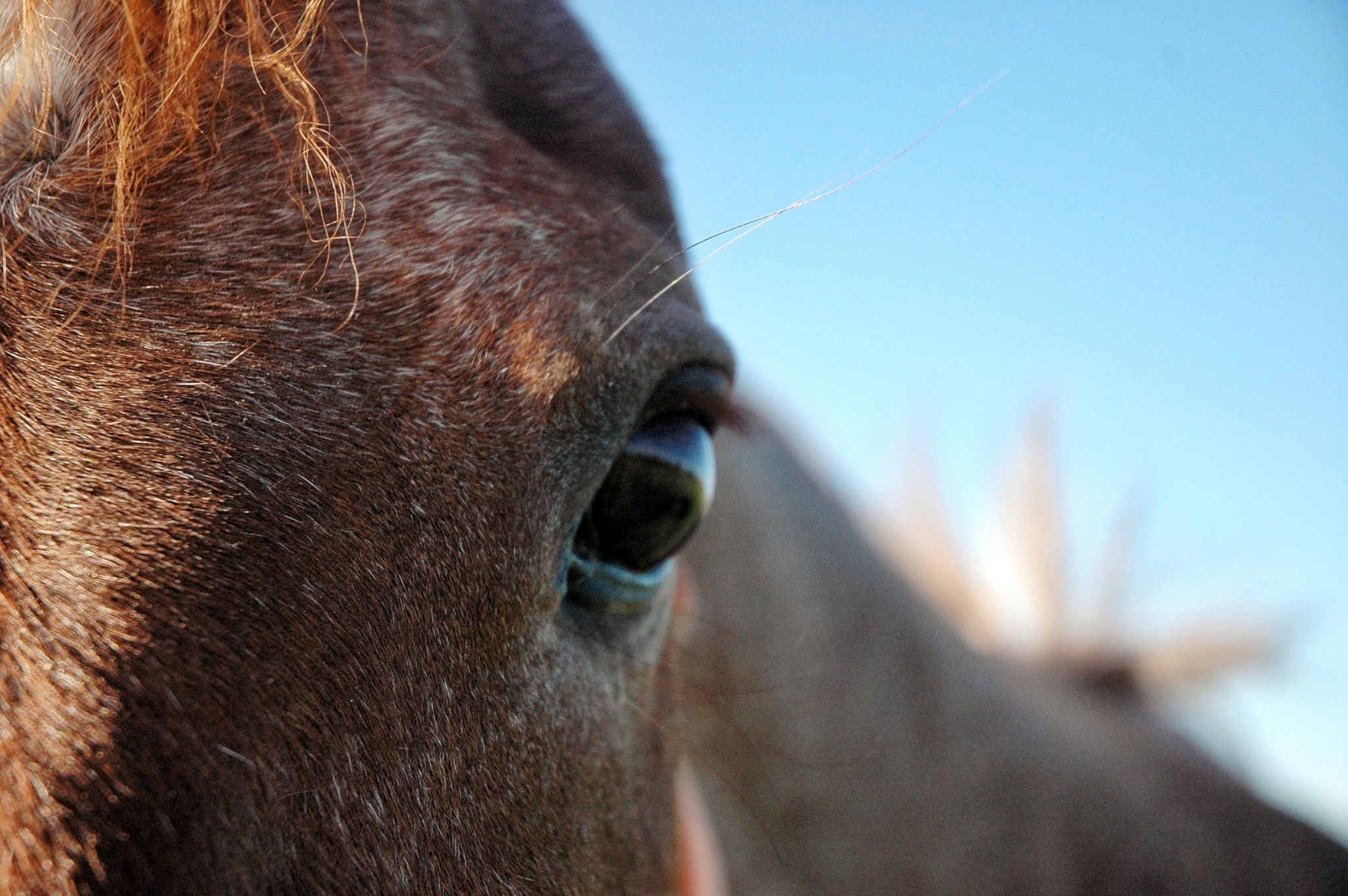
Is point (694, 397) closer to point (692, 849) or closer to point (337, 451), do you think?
point (337, 451)

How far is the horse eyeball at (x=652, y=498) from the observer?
3.05ft

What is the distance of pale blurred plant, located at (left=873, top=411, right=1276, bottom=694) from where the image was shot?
3041mm

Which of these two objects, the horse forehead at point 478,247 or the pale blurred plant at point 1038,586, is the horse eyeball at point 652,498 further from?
the pale blurred plant at point 1038,586

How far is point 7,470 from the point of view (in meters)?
0.60

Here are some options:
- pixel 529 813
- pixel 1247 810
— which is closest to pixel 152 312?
pixel 529 813

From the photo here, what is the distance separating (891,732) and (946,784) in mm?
164

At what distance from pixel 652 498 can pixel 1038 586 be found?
103 inches

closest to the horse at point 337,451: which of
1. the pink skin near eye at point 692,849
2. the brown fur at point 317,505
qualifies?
the brown fur at point 317,505

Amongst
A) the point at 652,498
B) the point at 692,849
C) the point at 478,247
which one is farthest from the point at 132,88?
the point at 692,849

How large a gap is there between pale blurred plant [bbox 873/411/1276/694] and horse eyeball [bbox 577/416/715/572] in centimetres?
211

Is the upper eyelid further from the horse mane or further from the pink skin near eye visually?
the pink skin near eye

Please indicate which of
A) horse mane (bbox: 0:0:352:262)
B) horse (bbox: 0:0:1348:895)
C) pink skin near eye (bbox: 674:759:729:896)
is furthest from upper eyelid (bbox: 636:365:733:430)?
pink skin near eye (bbox: 674:759:729:896)

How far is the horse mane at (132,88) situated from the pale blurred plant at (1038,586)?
253 cm

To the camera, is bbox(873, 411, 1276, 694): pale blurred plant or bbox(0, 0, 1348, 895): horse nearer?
bbox(0, 0, 1348, 895): horse
